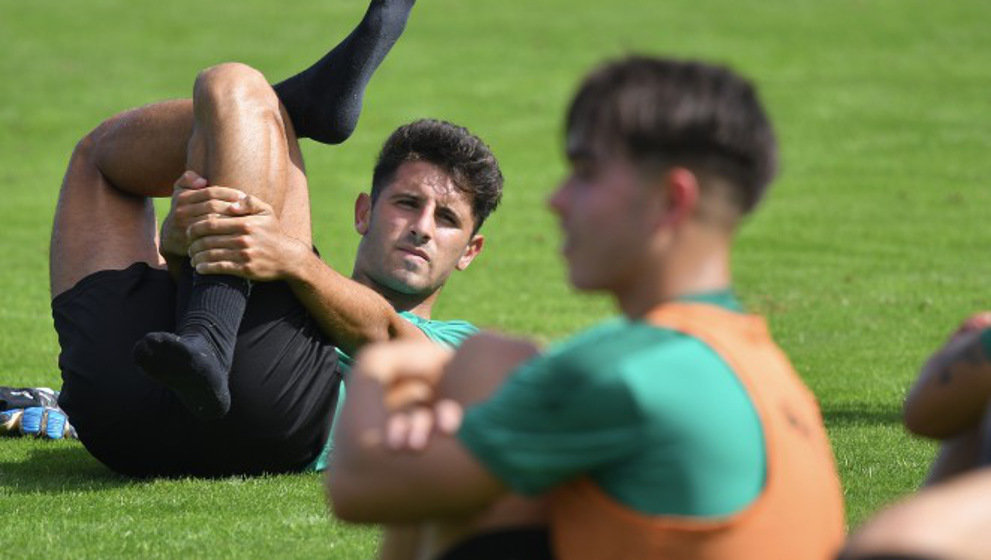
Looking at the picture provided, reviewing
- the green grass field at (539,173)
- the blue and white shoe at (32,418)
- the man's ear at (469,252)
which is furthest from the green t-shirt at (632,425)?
the blue and white shoe at (32,418)

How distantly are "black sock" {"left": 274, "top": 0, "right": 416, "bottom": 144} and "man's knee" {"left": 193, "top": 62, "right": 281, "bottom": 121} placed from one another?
12.6 inches

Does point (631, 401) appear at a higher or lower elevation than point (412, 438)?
higher

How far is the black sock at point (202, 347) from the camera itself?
5.47 metres

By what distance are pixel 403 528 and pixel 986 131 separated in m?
18.5

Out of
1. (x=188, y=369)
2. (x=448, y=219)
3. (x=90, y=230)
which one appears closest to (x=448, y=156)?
(x=448, y=219)

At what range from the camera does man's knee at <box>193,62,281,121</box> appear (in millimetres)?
6027

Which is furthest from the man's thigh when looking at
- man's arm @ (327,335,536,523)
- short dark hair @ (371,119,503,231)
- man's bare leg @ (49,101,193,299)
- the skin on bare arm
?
the skin on bare arm

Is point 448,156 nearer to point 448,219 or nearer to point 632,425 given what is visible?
point 448,219

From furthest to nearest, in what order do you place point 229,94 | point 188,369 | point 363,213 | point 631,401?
point 363,213 < point 229,94 < point 188,369 < point 631,401

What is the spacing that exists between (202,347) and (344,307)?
718mm

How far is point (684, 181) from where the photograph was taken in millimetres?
3111

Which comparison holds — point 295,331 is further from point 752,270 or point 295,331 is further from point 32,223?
point 32,223

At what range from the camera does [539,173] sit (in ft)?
61.5

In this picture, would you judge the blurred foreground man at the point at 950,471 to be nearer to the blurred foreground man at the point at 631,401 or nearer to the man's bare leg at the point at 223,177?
the blurred foreground man at the point at 631,401
